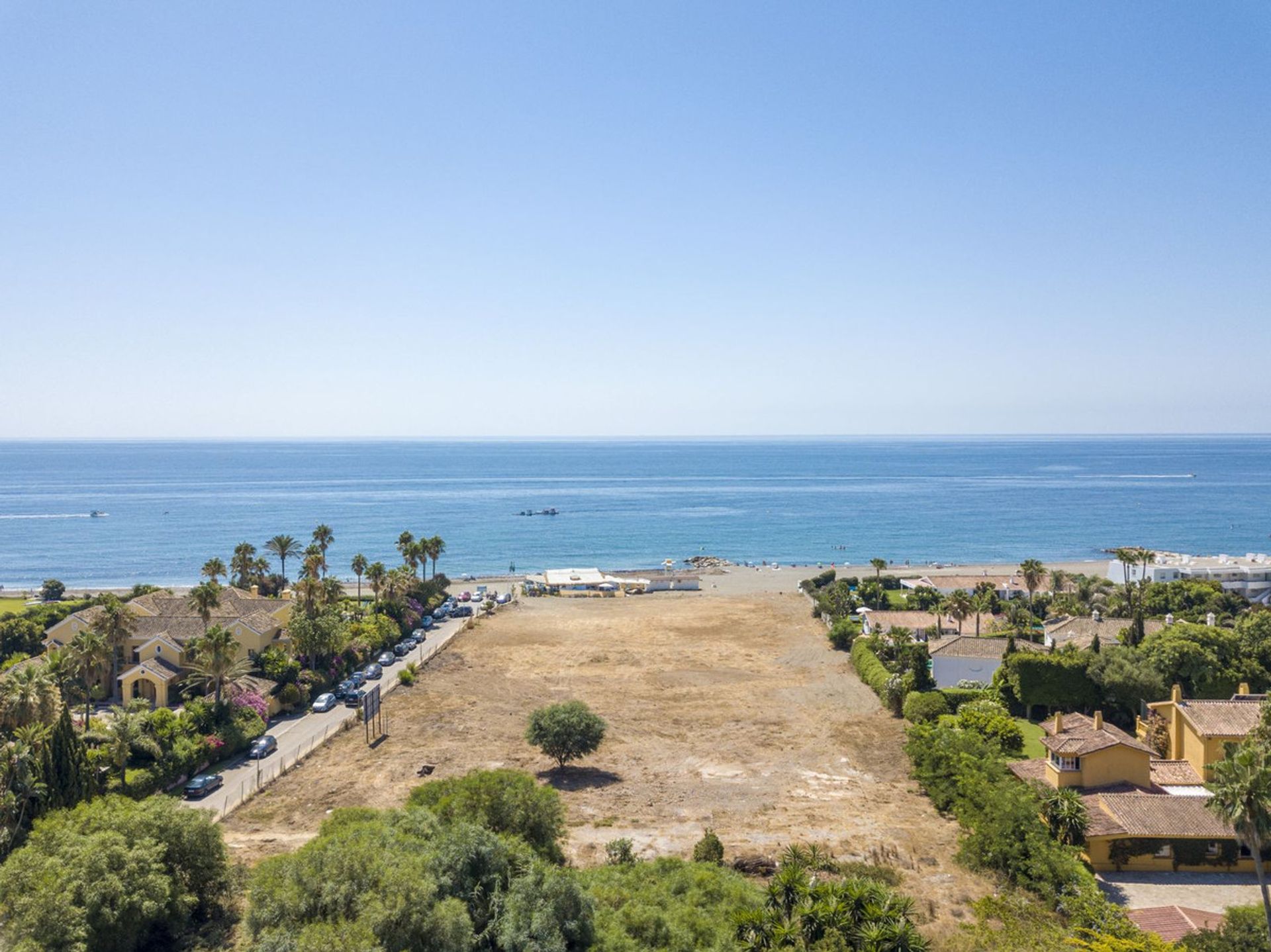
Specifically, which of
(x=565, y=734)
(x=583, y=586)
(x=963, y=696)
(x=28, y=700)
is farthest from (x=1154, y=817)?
(x=583, y=586)

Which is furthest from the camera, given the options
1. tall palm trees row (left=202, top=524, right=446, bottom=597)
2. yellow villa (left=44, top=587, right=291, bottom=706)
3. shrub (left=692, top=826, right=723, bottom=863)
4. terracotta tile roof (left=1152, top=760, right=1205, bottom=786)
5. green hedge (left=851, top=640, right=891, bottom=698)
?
tall palm trees row (left=202, top=524, right=446, bottom=597)

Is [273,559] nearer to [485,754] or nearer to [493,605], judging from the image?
[493,605]

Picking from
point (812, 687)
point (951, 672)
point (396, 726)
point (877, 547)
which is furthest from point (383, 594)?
point (877, 547)

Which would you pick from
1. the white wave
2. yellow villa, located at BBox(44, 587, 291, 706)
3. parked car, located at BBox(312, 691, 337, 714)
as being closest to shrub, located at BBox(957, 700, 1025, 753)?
parked car, located at BBox(312, 691, 337, 714)

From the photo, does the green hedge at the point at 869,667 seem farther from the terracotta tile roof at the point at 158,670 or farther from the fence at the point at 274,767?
the terracotta tile roof at the point at 158,670

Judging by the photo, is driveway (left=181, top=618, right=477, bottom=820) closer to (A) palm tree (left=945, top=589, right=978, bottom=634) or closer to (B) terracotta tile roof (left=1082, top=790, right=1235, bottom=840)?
(B) terracotta tile roof (left=1082, top=790, right=1235, bottom=840)

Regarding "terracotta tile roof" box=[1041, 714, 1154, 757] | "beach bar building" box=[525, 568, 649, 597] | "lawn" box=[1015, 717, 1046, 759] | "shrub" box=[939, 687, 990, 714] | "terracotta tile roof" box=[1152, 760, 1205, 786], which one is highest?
"terracotta tile roof" box=[1041, 714, 1154, 757]
